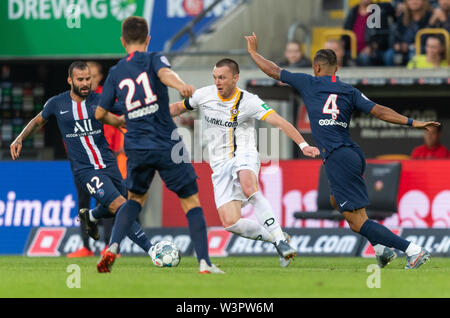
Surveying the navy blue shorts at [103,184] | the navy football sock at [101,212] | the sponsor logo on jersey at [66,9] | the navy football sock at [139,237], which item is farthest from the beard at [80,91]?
the sponsor logo on jersey at [66,9]

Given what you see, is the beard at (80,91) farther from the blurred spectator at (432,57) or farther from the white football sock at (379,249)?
the blurred spectator at (432,57)

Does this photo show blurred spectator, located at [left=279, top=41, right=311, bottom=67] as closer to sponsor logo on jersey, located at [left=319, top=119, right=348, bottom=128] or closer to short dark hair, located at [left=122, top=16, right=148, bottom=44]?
sponsor logo on jersey, located at [left=319, top=119, right=348, bottom=128]

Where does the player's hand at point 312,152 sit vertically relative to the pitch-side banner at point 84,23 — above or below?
below

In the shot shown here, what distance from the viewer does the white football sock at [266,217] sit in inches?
412

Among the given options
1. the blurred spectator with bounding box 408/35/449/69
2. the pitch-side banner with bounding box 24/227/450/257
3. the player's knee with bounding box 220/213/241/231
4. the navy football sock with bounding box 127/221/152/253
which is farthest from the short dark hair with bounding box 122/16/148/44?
the blurred spectator with bounding box 408/35/449/69

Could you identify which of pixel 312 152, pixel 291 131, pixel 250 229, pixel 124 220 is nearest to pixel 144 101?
pixel 124 220

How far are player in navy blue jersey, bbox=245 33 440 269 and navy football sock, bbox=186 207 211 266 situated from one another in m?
1.68

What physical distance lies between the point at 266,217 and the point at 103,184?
2199 millimetres

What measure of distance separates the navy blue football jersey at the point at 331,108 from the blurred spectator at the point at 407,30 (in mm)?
7010

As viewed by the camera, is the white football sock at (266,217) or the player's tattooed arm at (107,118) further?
the white football sock at (266,217)

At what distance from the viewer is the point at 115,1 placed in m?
19.2

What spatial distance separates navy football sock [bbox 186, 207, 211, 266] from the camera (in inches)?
369

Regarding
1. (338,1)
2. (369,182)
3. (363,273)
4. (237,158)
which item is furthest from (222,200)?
(338,1)

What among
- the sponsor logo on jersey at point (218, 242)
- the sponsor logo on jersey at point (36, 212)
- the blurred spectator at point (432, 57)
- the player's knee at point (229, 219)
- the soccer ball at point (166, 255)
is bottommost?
the sponsor logo on jersey at point (218, 242)
